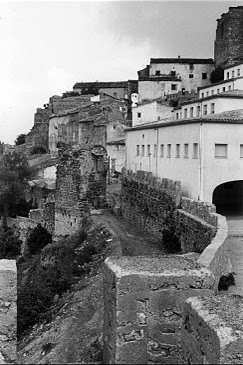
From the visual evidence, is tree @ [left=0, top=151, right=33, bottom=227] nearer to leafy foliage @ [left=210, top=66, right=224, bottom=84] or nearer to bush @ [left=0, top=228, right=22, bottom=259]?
bush @ [left=0, top=228, right=22, bottom=259]

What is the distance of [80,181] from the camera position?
24375mm

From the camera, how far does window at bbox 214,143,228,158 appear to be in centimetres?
2194

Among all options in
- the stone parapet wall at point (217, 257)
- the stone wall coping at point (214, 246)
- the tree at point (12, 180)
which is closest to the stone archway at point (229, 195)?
the stone wall coping at point (214, 246)

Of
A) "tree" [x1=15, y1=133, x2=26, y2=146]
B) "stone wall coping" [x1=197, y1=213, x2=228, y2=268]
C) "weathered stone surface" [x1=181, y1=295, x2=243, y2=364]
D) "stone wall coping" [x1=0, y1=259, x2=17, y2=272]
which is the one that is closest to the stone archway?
"stone wall coping" [x1=197, y1=213, x2=228, y2=268]

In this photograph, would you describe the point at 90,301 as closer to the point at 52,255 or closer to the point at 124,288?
the point at 124,288

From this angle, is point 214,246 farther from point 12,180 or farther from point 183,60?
point 183,60

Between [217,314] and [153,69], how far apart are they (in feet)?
241

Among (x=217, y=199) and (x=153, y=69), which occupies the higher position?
(x=153, y=69)

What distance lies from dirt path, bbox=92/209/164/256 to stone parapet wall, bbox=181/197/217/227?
5.35 ft

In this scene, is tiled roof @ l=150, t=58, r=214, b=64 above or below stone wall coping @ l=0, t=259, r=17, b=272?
above

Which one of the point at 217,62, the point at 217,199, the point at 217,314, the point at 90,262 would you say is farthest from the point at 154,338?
the point at 217,62

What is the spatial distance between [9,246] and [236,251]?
1799 cm

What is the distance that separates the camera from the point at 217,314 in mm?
5730

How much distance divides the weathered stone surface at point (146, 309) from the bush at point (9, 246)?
24.4 metres
